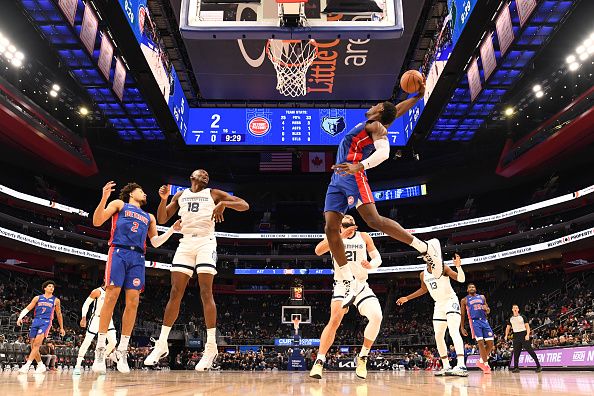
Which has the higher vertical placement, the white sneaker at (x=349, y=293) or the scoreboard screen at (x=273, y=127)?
the scoreboard screen at (x=273, y=127)

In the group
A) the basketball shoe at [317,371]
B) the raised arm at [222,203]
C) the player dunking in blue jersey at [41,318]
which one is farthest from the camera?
the player dunking in blue jersey at [41,318]

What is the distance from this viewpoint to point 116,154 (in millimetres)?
33719

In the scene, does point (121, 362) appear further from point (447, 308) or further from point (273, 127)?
point (273, 127)

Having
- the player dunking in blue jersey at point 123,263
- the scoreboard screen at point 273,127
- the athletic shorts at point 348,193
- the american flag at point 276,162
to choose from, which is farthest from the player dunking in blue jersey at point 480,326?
the american flag at point 276,162

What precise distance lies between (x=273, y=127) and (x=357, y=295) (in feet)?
37.4

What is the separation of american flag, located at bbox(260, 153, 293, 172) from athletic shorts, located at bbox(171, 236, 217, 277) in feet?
86.6

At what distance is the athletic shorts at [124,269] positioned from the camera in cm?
591

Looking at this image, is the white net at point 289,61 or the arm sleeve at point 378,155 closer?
the arm sleeve at point 378,155

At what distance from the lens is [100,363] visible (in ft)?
18.5

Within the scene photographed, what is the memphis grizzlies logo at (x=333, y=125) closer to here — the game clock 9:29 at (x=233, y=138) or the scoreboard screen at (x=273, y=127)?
the scoreboard screen at (x=273, y=127)

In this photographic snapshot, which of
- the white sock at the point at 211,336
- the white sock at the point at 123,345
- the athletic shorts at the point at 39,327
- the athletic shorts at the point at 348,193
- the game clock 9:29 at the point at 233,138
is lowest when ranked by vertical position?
the white sock at the point at 123,345

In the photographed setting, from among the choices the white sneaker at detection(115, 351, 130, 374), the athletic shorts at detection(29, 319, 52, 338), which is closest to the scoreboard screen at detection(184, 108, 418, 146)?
the athletic shorts at detection(29, 319, 52, 338)

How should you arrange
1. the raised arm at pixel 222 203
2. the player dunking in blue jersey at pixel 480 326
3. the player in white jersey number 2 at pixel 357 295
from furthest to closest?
the player dunking in blue jersey at pixel 480 326, the player in white jersey number 2 at pixel 357 295, the raised arm at pixel 222 203

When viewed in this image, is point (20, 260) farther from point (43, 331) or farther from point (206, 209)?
point (206, 209)
